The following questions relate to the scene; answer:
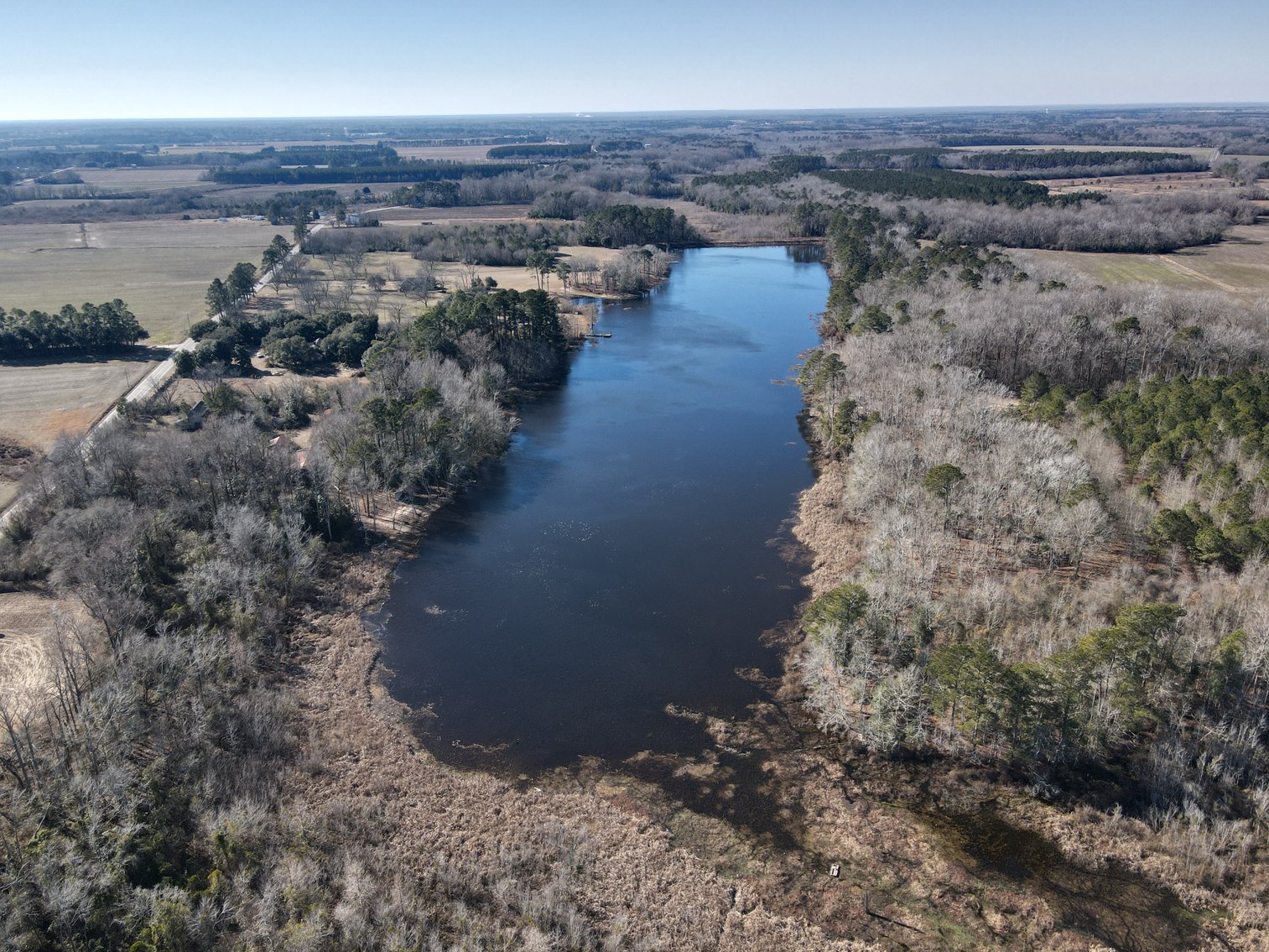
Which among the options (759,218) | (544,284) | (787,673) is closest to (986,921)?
(787,673)

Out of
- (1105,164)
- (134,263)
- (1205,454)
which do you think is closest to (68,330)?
(134,263)

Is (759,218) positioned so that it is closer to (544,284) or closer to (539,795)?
(544,284)

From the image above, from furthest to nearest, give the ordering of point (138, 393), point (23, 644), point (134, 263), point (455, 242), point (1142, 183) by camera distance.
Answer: point (1142, 183) → point (455, 242) → point (134, 263) → point (138, 393) → point (23, 644)

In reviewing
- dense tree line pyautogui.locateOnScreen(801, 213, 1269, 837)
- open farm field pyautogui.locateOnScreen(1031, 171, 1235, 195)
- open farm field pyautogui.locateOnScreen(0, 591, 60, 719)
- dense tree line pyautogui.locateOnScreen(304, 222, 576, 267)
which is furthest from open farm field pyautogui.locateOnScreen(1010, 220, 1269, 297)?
open farm field pyautogui.locateOnScreen(0, 591, 60, 719)

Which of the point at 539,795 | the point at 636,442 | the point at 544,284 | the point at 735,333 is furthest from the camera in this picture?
the point at 544,284

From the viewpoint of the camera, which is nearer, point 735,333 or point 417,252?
point 735,333

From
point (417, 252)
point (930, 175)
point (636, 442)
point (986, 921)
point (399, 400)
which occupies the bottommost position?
point (986, 921)

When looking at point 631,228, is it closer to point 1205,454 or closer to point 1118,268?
point 1118,268
